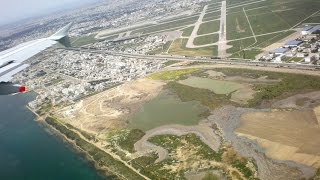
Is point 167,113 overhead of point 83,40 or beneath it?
overhead

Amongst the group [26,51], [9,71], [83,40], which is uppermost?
[9,71]

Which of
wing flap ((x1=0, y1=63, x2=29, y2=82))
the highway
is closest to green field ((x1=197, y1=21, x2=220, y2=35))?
the highway

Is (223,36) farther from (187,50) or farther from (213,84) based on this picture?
(213,84)

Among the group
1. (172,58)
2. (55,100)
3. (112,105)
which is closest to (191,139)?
(112,105)

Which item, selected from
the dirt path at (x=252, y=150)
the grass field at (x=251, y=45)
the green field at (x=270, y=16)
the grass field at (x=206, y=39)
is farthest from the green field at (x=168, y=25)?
the dirt path at (x=252, y=150)

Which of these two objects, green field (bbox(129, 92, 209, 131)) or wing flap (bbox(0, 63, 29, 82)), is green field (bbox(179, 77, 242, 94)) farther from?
wing flap (bbox(0, 63, 29, 82))

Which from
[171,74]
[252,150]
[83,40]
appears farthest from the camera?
[83,40]

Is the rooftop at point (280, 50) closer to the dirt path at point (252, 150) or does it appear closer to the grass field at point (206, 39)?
the grass field at point (206, 39)

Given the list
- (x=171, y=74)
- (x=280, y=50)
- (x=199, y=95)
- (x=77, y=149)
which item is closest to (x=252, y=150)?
(x=199, y=95)
